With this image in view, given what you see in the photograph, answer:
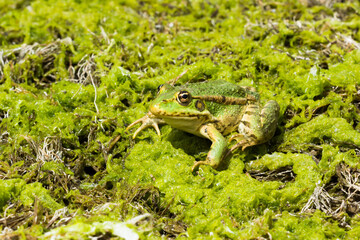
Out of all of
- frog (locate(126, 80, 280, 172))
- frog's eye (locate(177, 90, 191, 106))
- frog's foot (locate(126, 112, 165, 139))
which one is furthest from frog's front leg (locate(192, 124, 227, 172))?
frog's foot (locate(126, 112, 165, 139))

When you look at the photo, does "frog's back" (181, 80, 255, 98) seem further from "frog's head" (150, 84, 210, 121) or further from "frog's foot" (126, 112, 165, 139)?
"frog's foot" (126, 112, 165, 139)

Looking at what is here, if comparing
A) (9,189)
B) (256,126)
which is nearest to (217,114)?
(256,126)

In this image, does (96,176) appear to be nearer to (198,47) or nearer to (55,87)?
(55,87)

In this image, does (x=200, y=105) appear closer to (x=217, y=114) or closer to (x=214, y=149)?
(x=217, y=114)

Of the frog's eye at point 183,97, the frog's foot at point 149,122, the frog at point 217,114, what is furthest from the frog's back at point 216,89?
the frog's foot at point 149,122

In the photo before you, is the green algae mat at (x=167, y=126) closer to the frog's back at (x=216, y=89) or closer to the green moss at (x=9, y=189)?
the green moss at (x=9, y=189)

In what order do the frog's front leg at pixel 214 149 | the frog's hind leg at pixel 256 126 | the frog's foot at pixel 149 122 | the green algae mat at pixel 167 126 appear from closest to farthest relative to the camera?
the green algae mat at pixel 167 126 < the frog's front leg at pixel 214 149 < the frog's hind leg at pixel 256 126 < the frog's foot at pixel 149 122
